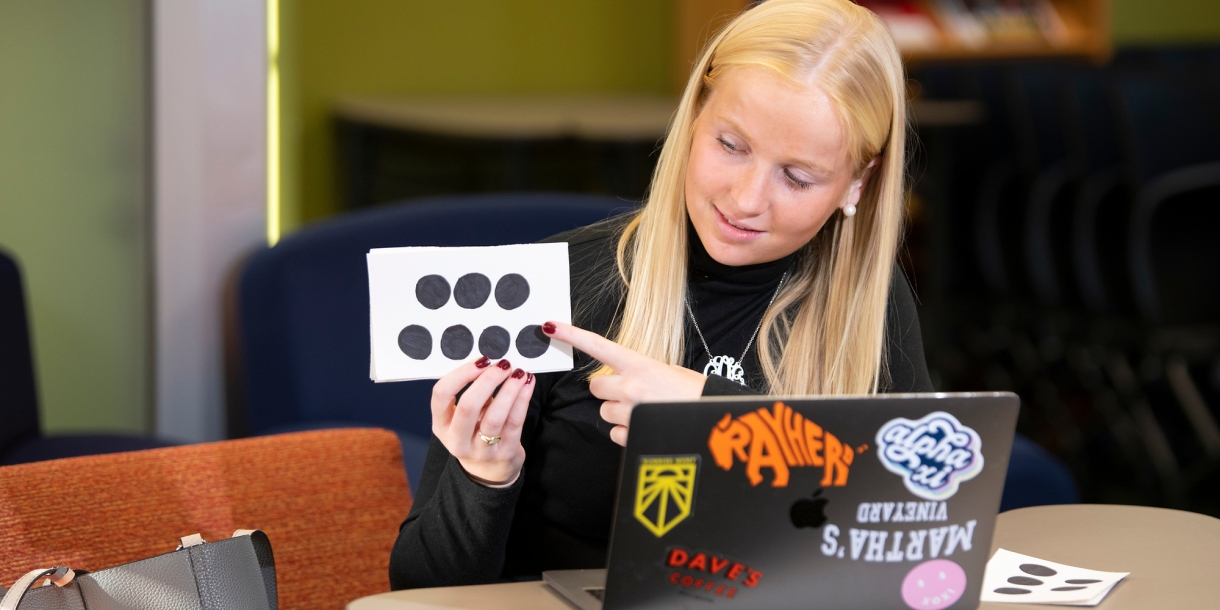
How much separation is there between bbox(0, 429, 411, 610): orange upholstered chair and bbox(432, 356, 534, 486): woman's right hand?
320mm

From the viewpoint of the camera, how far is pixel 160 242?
1.92 m

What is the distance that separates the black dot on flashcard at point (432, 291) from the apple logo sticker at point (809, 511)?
328 mm

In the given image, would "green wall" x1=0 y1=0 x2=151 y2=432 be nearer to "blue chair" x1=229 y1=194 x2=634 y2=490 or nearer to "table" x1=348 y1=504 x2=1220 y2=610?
"blue chair" x1=229 y1=194 x2=634 y2=490

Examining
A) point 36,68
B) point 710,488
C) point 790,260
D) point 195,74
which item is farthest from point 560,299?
point 36,68

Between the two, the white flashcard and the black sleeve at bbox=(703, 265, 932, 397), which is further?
the black sleeve at bbox=(703, 265, 932, 397)

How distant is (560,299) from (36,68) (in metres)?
1.33

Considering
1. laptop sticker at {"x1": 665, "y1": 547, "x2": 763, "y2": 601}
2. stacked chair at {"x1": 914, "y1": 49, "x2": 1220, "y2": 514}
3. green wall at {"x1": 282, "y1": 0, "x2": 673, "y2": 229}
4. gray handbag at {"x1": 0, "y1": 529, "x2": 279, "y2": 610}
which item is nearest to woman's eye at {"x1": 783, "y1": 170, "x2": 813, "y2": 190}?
laptop sticker at {"x1": 665, "y1": 547, "x2": 763, "y2": 601}

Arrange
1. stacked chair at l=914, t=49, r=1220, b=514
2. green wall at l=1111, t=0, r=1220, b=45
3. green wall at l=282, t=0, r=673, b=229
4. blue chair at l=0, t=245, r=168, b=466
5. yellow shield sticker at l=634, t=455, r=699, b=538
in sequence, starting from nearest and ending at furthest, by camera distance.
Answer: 1. yellow shield sticker at l=634, t=455, r=699, b=538
2. blue chair at l=0, t=245, r=168, b=466
3. stacked chair at l=914, t=49, r=1220, b=514
4. green wall at l=282, t=0, r=673, b=229
5. green wall at l=1111, t=0, r=1220, b=45

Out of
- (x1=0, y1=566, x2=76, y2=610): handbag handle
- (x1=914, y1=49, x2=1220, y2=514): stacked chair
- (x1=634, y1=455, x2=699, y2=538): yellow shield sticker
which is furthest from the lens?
(x1=914, y1=49, x2=1220, y2=514): stacked chair

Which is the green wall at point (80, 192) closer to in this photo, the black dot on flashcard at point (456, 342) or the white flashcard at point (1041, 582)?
the black dot on flashcard at point (456, 342)

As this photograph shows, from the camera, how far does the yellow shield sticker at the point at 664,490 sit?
79 cm

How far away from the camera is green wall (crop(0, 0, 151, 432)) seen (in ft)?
6.35

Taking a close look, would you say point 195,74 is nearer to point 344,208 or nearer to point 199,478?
point 199,478

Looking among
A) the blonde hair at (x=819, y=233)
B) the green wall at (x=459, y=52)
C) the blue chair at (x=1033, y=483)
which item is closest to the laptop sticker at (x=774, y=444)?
the blonde hair at (x=819, y=233)
